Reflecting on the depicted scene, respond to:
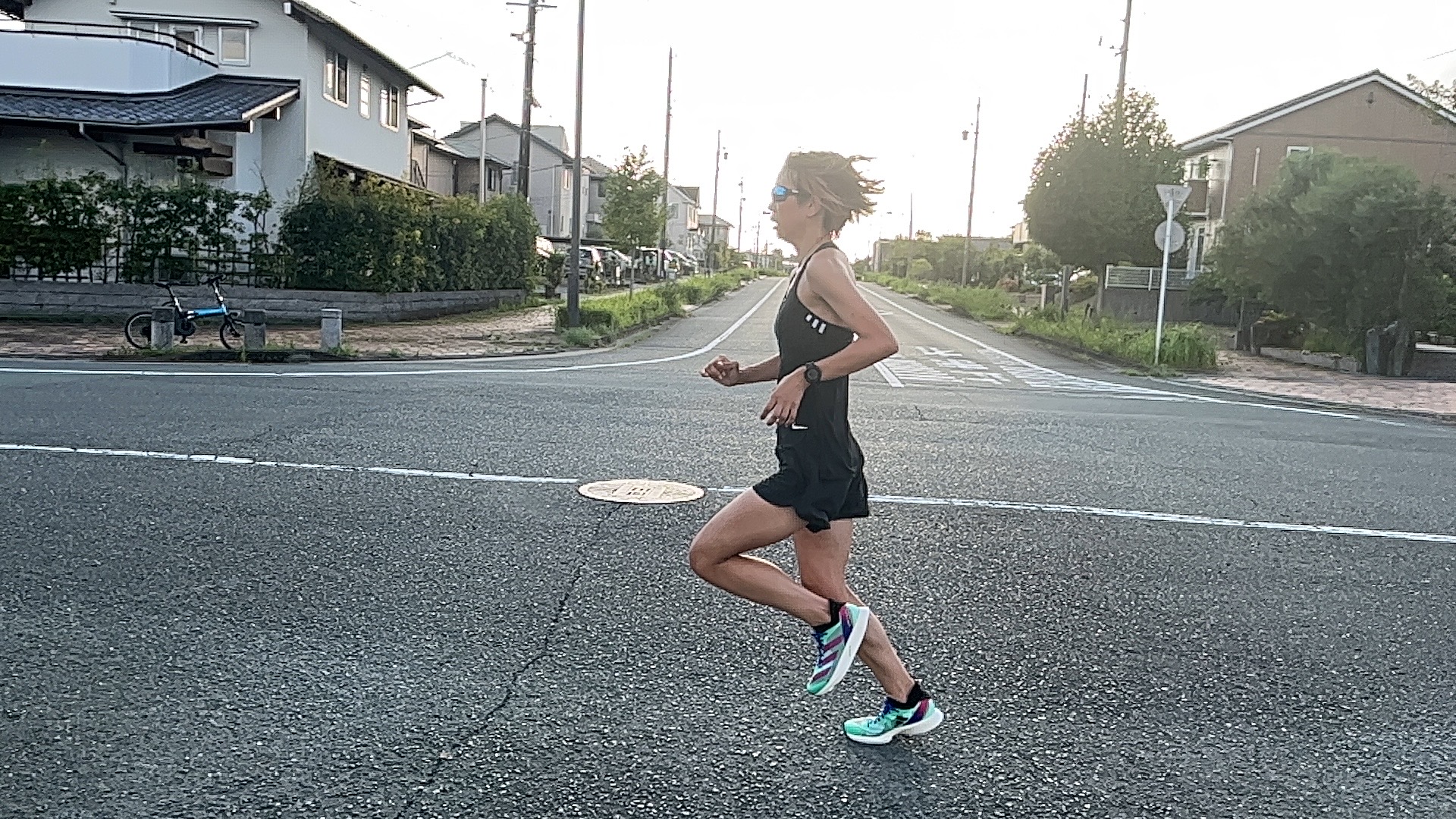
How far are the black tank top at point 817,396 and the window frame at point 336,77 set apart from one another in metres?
25.6

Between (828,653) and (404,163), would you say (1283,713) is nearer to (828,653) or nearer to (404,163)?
(828,653)

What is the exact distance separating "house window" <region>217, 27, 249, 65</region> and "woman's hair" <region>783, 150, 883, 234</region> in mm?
25982

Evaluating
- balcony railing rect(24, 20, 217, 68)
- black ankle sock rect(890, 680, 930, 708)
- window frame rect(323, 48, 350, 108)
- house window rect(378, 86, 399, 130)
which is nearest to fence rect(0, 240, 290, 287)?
balcony railing rect(24, 20, 217, 68)

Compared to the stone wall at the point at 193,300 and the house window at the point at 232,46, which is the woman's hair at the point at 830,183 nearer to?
the stone wall at the point at 193,300

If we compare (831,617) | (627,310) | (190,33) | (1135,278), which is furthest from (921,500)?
(1135,278)

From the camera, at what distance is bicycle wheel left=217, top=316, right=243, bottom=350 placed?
15930 millimetres

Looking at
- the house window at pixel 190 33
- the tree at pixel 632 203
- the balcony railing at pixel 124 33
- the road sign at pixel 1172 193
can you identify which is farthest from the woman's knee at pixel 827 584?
the tree at pixel 632 203

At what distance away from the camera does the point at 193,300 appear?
1998 cm

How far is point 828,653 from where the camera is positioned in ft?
11.3

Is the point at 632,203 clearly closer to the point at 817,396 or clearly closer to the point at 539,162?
the point at 817,396

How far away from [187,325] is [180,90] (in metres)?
10.6

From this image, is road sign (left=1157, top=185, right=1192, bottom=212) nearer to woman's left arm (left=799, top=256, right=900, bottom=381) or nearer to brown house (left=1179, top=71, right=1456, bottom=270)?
woman's left arm (left=799, top=256, right=900, bottom=381)

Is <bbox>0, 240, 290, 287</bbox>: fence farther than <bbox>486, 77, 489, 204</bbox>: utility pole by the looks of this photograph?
No

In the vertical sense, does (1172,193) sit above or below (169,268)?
above
